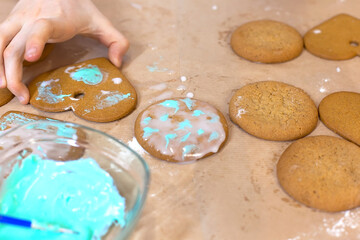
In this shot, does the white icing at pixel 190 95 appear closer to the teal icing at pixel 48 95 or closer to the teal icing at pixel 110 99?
the teal icing at pixel 110 99

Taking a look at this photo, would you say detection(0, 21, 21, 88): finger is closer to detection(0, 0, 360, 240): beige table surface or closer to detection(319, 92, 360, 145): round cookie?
detection(0, 0, 360, 240): beige table surface

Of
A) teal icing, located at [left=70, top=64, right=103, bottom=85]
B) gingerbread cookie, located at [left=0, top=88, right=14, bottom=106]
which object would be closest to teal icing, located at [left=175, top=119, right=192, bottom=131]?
teal icing, located at [left=70, top=64, right=103, bottom=85]

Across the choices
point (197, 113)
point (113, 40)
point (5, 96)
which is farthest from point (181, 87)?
point (5, 96)

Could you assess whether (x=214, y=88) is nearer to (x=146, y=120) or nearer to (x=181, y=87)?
(x=181, y=87)

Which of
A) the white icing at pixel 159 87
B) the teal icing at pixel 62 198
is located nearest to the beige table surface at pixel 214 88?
the white icing at pixel 159 87

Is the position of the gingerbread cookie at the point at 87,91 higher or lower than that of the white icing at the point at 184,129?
higher

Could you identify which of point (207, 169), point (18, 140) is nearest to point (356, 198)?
point (207, 169)
